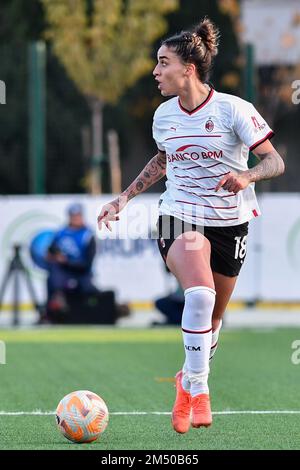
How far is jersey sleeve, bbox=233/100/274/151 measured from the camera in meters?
7.23

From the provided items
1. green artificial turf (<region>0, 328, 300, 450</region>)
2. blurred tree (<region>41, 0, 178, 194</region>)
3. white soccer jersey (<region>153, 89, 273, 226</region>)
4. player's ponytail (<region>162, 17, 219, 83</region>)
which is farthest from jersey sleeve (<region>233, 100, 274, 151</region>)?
blurred tree (<region>41, 0, 178, 194</region>)

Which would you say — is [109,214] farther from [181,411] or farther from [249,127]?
[181,411]

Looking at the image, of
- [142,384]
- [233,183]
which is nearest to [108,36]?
[142,384]

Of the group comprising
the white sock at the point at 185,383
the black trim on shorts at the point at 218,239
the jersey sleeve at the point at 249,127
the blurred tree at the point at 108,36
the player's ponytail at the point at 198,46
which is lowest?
the white sock at the point at 185,383

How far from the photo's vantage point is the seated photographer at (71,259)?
1727cm

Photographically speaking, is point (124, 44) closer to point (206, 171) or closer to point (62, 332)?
point (62, 332)

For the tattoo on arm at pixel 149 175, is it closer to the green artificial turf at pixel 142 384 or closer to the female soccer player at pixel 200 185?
the female soccer player at pixel 200 185

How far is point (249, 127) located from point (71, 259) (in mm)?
10267

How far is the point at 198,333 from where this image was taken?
7.13 m

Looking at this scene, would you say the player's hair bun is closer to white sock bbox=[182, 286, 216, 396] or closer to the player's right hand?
the player's right hand

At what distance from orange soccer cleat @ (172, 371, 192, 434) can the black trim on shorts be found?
733 millimetres

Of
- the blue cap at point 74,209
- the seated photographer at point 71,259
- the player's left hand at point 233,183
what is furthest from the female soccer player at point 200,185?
the blue cap at point 74,209

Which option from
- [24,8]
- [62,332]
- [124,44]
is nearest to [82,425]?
[62,332]

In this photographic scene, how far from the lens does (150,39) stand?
30.1m
